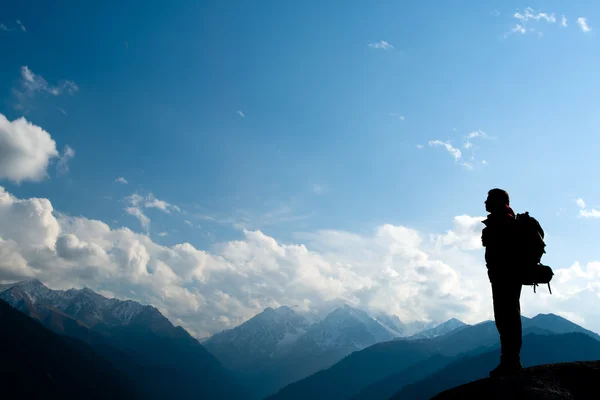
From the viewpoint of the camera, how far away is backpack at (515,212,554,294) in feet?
23.7

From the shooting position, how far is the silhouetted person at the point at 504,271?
7.43 m

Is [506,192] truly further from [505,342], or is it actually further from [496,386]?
[496,386]

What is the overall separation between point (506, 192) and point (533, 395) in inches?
149

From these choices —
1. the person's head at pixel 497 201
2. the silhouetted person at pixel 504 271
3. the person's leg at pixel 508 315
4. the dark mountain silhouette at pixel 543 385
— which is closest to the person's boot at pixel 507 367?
the silhouetted person at pixel 504 271

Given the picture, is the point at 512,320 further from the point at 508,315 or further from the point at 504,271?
the point at 504,271

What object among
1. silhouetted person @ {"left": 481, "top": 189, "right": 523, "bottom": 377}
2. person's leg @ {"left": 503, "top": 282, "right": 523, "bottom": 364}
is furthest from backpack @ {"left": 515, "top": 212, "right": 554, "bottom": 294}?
person's leg @ {"left": 503, "top": 282, "right": 523, "bottom": 364}

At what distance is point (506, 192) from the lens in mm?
7887

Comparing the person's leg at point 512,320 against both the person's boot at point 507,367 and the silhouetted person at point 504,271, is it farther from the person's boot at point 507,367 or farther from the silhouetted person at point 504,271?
the person's boot at point 507,367

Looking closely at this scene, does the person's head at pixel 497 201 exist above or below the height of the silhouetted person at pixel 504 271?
above

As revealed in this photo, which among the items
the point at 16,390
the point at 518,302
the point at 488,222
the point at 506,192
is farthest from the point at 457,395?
the point at 16,390

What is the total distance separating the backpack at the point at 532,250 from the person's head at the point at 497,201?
426mm

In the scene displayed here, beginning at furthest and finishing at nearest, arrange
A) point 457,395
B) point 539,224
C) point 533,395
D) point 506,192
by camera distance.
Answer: point 506,192 → point 539,224 → point 457,395 → point 533,395

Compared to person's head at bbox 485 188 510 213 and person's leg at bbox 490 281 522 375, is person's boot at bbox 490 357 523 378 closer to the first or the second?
person's leg at bbox 490 281 522 375

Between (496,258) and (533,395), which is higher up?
(496,258)
